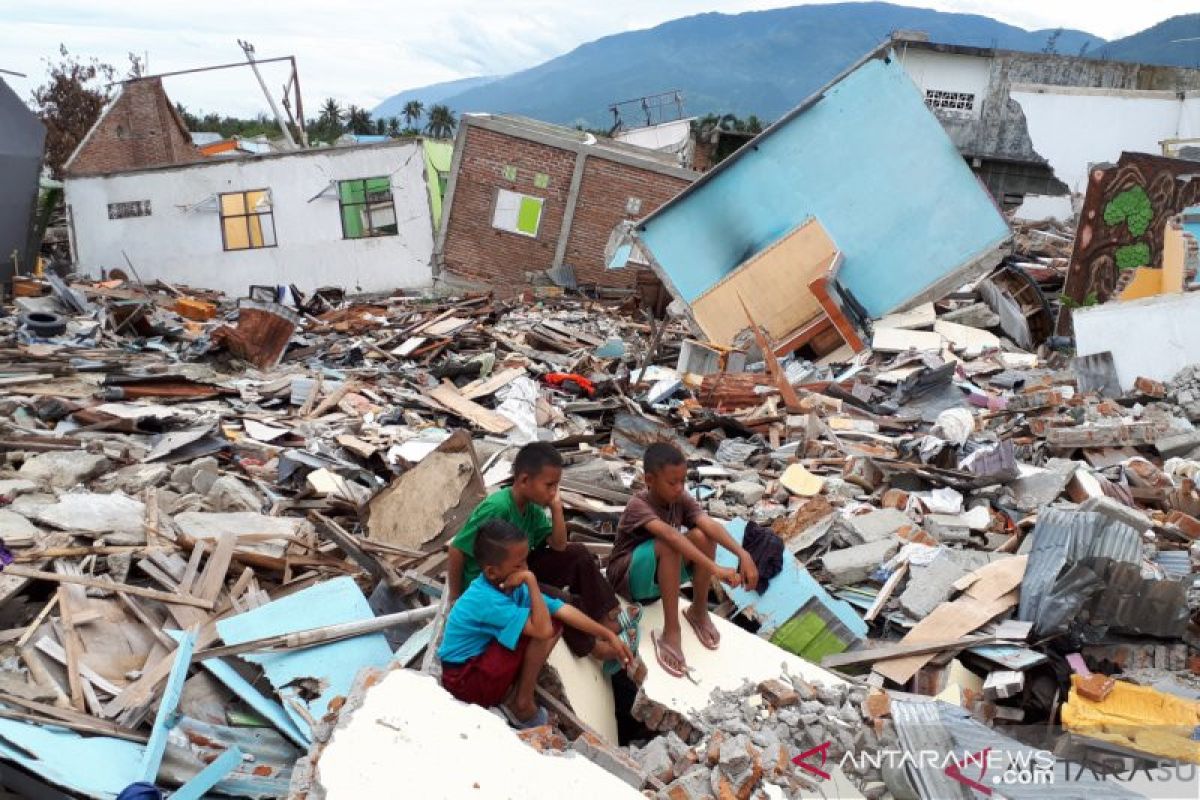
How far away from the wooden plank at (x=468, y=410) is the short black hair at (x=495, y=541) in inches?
222

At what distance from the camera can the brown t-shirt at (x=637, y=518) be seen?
4719 millimetres

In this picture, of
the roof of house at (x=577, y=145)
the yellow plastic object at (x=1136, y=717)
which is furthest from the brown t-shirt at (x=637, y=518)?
the roof of house at (x=577, y=145)

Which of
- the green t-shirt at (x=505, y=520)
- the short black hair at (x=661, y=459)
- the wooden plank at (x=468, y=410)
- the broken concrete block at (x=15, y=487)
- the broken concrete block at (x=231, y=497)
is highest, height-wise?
the short black hair at (x=661, y=459)

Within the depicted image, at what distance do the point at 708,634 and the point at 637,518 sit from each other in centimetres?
66

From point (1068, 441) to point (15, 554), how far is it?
313 inches

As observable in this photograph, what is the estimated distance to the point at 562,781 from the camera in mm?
3180

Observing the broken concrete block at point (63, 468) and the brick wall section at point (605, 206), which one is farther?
the brick wall section at point (605, 206)

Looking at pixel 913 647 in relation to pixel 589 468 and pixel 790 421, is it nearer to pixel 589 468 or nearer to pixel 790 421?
pixel 589 468

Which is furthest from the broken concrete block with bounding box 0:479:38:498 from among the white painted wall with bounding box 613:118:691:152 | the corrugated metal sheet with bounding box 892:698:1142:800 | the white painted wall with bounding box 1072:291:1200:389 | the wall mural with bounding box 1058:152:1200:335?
the white painted wall with bounding box 613:118:691:152

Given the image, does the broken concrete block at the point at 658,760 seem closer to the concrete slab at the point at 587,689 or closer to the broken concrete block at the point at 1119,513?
the concrete slab at the point at 587,689

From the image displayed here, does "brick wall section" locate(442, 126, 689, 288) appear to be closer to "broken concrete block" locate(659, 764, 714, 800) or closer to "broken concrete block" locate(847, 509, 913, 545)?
"broken concrete block" locate(847, 509, 913, 545)

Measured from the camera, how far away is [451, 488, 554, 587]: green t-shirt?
4.35 metres

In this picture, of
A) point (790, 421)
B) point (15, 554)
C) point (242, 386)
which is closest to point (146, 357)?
point (242, 386)

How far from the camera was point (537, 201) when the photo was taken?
21.8 metres
